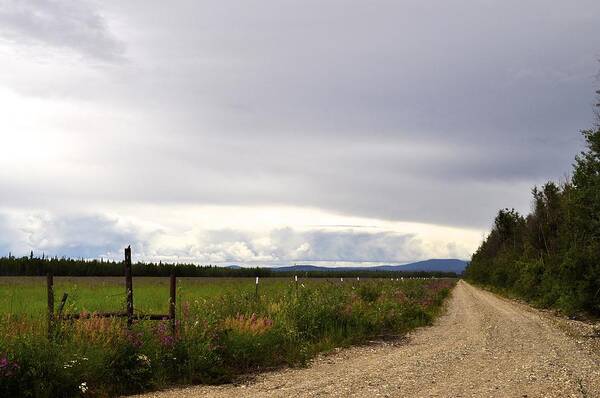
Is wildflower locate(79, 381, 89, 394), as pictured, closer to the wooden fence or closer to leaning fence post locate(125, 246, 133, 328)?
the wooden fence

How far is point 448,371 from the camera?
43.5ft

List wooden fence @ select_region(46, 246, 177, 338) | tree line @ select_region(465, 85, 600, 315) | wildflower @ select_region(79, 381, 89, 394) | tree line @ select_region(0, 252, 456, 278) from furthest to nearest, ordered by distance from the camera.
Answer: tree line @ select_region(0, 252, 456, 278) → tree line @ select_region(465, 85, 600, 315) → wooden fence @ select_region(46, 246, 177, 338) → wildflower @ select_region(79, 381, 89, 394)

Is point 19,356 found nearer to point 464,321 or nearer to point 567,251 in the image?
point 464,321

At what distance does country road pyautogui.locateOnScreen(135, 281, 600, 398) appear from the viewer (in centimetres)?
1113

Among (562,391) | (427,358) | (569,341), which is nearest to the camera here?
(562,391)

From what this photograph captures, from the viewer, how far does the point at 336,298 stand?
20.8 meters

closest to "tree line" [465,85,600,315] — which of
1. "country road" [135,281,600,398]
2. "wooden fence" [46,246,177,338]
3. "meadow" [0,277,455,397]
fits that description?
"country road" [135,281,600,398]

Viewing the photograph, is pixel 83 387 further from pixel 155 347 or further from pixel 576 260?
pixel 576 260

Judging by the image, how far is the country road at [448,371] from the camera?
36.5 ft

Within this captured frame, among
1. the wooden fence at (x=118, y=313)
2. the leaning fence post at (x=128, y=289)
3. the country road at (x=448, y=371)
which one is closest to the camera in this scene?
the country road at (x=448, y=371)

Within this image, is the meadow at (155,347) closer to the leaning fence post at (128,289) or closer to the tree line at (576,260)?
the leaning fence post at (128,289)

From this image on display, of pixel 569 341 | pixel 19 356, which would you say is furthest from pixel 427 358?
Result: pixel 19 356

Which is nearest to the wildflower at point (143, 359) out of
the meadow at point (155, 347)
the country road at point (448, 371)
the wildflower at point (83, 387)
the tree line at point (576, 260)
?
the meadow at point (155, 347)

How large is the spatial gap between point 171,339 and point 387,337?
9.89 metres
